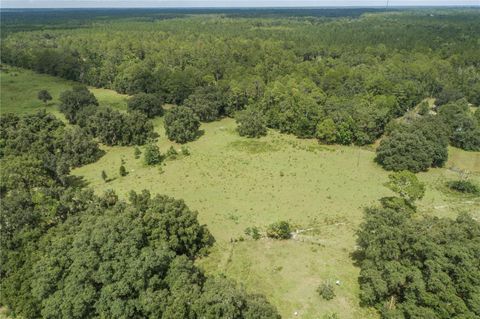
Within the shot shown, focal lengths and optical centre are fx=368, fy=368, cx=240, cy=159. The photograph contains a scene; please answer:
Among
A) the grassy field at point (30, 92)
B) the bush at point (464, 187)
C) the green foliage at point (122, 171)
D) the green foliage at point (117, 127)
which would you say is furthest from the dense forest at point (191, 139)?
the bush at point (464, 187)

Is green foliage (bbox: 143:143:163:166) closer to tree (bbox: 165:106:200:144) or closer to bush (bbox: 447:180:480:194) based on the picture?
tree (bbox: 165:106:200:144)

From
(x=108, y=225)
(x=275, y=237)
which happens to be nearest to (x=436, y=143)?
(x=275, y=237)

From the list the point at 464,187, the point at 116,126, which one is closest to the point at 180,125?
the point at 116,126

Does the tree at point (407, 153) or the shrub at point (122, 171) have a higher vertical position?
the tree at point (407, 153)

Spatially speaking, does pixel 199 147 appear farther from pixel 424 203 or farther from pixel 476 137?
pixel 476 137

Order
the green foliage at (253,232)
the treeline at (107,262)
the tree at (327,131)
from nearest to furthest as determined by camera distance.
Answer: the treeline at (107,262), the green foliage at (253,232), the tree at (327,131)

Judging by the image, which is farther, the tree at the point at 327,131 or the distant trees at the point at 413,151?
the tree at the point at 327,131

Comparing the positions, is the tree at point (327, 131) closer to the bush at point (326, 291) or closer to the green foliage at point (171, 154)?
the green foliage at point (171, 154)
